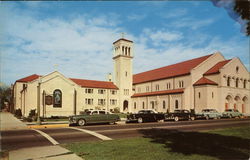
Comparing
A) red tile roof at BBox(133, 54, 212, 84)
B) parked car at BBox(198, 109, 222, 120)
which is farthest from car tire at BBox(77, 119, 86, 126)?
red tile roof at BBox(133, 54, 212, 84)

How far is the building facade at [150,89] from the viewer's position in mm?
40409

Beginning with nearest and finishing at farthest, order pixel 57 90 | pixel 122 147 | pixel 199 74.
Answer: pixel 122 147
pixel 57 90
pixel 199 74

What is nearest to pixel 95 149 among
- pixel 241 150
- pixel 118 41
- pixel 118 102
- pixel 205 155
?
pixel 205 155

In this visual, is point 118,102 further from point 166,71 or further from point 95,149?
point 95,149

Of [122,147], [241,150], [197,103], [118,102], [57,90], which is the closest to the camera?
[241,150]

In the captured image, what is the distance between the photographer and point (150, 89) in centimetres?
6003

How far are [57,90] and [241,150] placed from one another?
36.8m

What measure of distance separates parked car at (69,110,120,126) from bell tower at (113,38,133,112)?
33129 mm

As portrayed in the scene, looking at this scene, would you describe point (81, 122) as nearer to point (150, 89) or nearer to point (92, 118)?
point (92, 118)

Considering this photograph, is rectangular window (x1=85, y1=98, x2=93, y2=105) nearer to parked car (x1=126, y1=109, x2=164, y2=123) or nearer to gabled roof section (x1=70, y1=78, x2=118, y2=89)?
gabled roof section (x1=70, y1=78, x2=118, y2=89)

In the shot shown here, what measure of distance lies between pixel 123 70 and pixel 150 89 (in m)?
9.64

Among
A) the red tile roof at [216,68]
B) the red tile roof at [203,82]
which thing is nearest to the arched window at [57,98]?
the red tile roof at [203,82]

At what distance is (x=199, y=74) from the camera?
4847cm

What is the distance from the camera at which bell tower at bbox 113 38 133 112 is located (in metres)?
58.3
